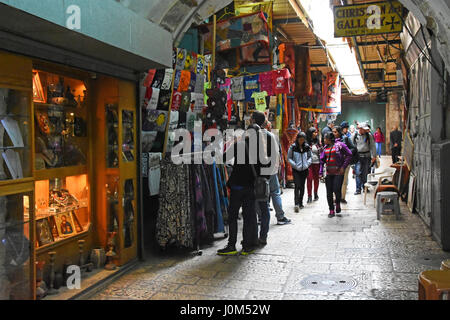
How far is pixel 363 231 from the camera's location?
7.66 metres

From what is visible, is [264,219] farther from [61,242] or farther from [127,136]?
[61,242]

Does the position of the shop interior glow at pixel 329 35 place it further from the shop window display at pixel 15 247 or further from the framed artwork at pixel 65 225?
the shop window display at pixel 15 247

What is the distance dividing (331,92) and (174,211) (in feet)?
39.3

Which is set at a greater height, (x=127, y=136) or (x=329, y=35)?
(x=329, y=35)

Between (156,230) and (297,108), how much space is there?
9.97 meters

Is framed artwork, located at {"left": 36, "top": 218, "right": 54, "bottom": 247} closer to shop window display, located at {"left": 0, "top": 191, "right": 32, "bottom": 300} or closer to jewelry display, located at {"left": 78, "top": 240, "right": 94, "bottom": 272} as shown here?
jewelry display, located at {"left": 78, "top": 240, "right": 94, "bottom": 272}

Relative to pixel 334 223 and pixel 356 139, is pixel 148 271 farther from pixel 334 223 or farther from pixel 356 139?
pixel 356 139

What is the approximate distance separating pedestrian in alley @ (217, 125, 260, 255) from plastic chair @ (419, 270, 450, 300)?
9.65ft

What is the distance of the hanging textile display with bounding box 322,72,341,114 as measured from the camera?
1653 centimetres

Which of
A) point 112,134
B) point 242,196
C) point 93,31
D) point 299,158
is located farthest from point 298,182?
point 93,31

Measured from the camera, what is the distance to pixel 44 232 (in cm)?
505

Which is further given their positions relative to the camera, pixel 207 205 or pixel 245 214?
pixel 207 205

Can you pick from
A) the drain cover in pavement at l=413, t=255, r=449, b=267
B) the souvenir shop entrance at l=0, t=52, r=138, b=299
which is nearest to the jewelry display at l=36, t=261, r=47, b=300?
the souvenir shop entrance at l=0, t=52, r=138, b=299
